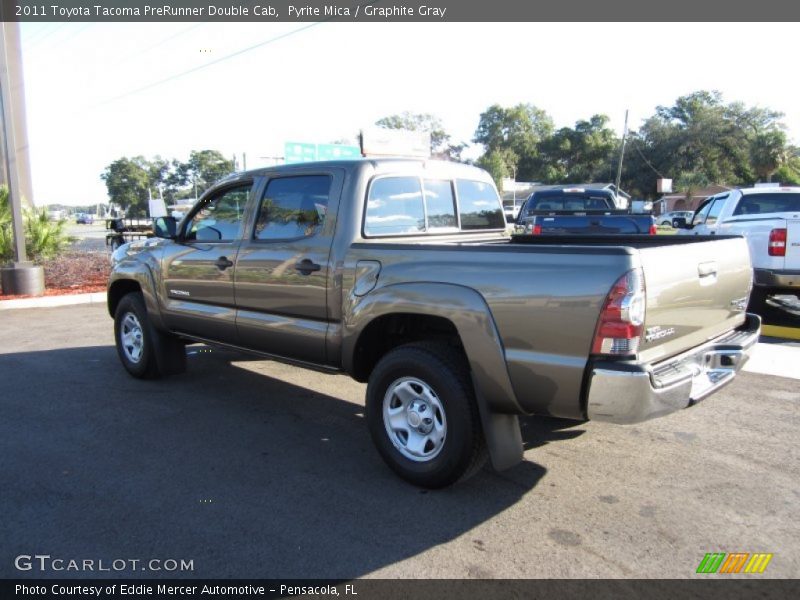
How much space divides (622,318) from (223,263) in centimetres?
328

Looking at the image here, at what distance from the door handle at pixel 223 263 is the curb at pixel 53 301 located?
812cm

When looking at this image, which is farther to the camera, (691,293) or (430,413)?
(430,413)

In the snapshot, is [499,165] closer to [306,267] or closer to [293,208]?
[293,208]

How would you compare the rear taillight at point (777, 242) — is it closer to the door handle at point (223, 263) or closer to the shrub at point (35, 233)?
the door handle at point (223, 263)

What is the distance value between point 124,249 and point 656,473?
17.7 feet

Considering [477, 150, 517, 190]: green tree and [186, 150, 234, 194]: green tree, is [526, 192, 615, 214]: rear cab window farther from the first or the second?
[186, 150, 234, 194]: green tree

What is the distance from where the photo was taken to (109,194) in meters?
82.6

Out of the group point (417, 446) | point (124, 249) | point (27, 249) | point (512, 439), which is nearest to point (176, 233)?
point (124, 249)

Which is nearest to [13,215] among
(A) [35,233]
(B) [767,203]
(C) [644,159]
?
(A) [35,233]

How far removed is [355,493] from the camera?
362 centimetres

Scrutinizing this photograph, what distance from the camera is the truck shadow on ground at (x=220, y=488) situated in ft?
9.89

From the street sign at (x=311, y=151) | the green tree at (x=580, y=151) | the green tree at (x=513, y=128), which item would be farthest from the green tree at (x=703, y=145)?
the street sign at (x=311, y=151)

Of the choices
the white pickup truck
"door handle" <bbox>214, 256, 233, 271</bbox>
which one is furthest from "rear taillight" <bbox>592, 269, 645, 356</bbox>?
the white pickup truck

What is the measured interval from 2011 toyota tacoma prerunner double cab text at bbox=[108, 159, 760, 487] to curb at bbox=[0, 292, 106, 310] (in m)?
7.50
